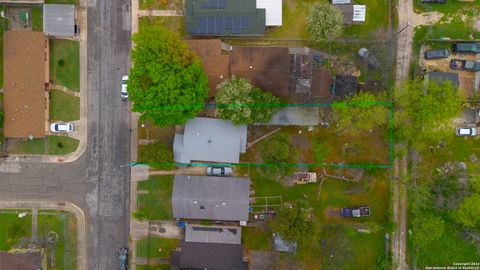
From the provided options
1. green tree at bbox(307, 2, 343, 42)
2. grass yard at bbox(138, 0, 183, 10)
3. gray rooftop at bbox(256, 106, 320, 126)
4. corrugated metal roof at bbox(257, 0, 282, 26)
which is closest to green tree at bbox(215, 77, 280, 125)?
gray rooftop at bbox(256, 106, 320, 126)

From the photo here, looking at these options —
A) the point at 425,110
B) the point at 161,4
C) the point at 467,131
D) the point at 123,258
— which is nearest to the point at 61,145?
the point at 123,258

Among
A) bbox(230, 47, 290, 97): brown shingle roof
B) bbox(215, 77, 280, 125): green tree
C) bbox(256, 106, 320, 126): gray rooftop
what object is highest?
bbox(230, 47, 290, 97): brown shingle roof

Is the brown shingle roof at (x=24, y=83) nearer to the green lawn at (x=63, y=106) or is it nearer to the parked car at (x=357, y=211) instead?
the green lawn at (x=63, y=106)

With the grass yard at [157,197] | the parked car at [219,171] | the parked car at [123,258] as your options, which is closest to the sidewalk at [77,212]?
the parked car at [123,258]

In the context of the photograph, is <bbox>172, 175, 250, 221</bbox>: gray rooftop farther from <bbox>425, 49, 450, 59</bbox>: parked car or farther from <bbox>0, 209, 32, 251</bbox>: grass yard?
<bbox>425, 49, 450, 59</bbox>: parked car

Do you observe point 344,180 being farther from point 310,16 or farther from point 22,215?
point 22,215

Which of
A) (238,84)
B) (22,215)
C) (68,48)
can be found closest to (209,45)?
(238,84)

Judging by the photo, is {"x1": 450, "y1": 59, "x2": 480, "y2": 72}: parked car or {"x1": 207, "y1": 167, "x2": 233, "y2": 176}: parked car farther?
{"x1": 207, "y1": 167, "x2": 233, "y2": 176}: parked car
